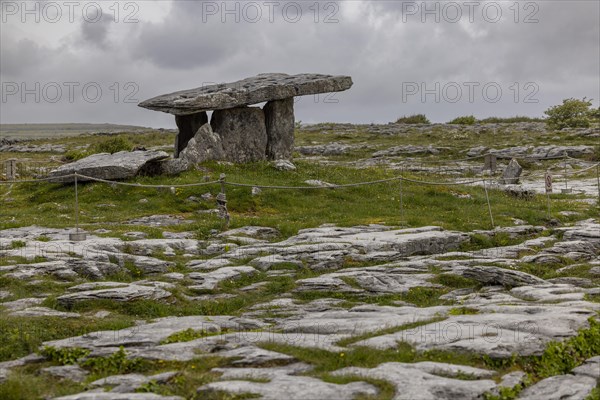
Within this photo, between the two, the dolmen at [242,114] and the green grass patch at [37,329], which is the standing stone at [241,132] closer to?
the dolmen at [242,114]

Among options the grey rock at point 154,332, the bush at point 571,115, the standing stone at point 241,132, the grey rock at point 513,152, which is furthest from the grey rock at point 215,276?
the bush at point 571,115

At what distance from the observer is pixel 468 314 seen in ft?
Result: 47.9

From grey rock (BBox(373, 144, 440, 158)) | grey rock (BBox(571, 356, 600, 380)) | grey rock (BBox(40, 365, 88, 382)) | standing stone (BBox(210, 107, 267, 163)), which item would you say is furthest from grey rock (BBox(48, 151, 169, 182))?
grey rock (BBox(373, 144, 440, 158))

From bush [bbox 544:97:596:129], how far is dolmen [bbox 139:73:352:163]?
43.3 metres

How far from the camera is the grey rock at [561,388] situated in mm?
10555

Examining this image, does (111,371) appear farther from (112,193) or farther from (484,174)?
(484,174)

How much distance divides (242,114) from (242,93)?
166cm

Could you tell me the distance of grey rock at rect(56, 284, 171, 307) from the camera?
15.9 m

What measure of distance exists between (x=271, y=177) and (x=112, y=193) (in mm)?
7658

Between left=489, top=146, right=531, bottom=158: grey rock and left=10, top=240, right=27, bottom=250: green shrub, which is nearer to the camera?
left=10, top=240, right=27, bottom=250: green shrub

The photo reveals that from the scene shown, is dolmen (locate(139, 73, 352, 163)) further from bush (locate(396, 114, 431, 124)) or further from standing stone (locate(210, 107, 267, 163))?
bush (locate(396, 114, 431, 124))

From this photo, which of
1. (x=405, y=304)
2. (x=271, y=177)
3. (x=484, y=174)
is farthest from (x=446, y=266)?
(x=484, y=174)

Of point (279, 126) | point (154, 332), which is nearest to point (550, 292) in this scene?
point (154, 332)

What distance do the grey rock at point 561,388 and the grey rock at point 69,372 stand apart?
7.08 meters
